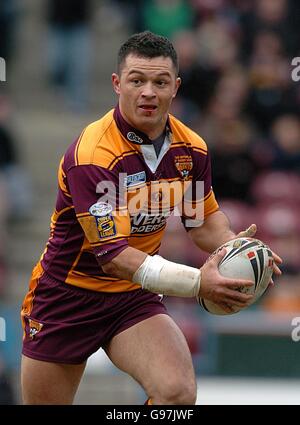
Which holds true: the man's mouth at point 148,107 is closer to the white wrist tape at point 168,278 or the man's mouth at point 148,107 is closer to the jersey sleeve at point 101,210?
the jersey sleeve at point 101,210

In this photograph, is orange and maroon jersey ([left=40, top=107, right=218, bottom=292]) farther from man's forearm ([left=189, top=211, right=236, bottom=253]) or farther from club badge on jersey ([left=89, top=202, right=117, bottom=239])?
man's forearm ([left=189, top=211, right=236, bottom=253])

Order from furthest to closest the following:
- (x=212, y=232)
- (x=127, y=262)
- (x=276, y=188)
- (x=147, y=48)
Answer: (x=276, y=188) < (x=212, y=232) < (x=147, y=48) < (x=127, y=262)

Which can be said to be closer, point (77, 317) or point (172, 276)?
point (172, 276)

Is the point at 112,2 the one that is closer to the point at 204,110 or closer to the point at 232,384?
the point at 204,110

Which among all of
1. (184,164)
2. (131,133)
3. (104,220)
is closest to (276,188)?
(184,164)

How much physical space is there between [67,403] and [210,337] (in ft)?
14.1

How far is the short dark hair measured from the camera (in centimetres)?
695

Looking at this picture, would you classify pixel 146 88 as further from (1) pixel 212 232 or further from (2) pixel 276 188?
(2) pixel 276 188

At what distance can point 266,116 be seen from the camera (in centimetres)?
1403

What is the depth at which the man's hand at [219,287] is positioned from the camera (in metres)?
6.57

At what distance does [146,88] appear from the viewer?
6.90 m

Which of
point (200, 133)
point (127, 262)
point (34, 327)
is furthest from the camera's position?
point (200, 133)

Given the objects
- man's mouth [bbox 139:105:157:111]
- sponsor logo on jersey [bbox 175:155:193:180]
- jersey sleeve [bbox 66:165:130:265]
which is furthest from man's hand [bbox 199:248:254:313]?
man's mouth [bbox 139:105:157:111]

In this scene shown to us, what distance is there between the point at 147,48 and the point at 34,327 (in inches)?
74.6
